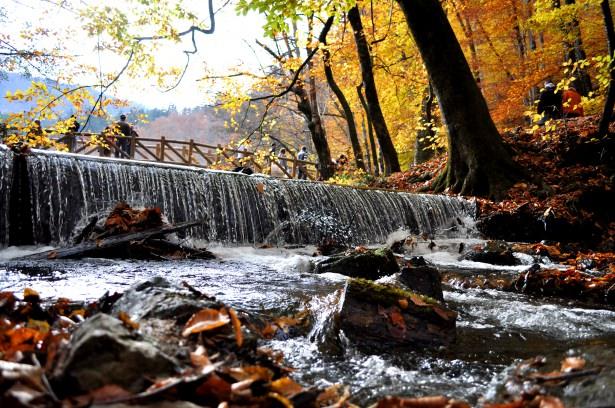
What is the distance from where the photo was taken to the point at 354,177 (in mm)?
15664

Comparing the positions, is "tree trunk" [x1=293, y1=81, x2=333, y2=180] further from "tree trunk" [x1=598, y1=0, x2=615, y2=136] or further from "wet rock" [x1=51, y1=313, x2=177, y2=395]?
"wet rock" [x1=51, y1=313, x2=177, y2=395]

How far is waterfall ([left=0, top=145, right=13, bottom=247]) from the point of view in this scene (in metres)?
5.77

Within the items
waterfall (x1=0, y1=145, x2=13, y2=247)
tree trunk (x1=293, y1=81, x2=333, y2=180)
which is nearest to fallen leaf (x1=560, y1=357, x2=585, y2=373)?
waterfall (x1=0, y1=145, x2=13, y2=247)

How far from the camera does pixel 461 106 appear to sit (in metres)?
10.0

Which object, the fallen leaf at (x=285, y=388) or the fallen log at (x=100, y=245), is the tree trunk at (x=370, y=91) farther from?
the fallen leaf at (x=285, y=388)

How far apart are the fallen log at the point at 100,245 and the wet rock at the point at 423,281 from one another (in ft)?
9.78

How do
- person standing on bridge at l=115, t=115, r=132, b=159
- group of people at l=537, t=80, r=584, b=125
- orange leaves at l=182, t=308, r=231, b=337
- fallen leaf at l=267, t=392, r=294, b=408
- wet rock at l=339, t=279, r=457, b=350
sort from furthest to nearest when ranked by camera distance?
person standing on bridge at l=115, t=115, r=132, b=159 < group of people at l=537, t=80, r=584, b=125 < wet rock at l=339, t=279, r=457, b=350 < orange leaves at l=182, t=308, r=231, b=337 < fallen leaf at l=267, t=392, r=294, b=408

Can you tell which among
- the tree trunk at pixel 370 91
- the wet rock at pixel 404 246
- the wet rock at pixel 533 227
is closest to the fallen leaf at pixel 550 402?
the wet rock at pixel 404 246

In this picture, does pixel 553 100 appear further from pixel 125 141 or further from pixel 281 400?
pixel 125 141

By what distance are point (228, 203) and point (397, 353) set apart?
5907 millimetres

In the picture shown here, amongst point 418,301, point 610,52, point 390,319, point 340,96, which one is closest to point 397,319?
point 390,319

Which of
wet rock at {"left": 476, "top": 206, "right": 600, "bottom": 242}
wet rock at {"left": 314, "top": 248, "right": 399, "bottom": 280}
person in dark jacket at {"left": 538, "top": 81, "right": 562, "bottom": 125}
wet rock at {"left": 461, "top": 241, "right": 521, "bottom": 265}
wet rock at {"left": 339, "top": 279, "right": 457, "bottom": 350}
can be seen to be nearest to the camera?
wet rock at {"left": 339, "top": 279, "right": 457, "bottom": 350}

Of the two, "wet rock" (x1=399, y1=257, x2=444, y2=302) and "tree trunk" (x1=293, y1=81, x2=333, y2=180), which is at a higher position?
"tree trunk" (x1=293, y1=81, x2=333, y2=180)

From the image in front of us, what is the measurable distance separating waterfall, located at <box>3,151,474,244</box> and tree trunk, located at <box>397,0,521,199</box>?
1067 mm
